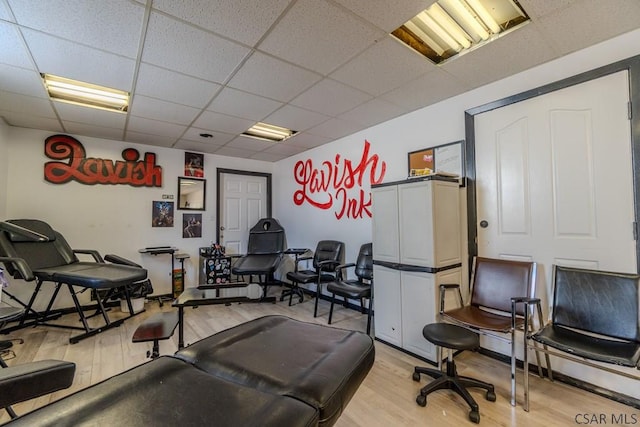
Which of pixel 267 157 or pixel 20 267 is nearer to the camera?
pixel 20 267

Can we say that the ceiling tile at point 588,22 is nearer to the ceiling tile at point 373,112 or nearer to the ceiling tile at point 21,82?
the ceiling tile at point 373,112

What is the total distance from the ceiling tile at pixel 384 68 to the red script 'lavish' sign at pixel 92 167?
11.8ft

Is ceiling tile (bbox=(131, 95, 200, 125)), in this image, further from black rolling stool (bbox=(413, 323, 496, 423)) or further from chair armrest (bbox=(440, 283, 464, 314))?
black rolling stool (bbox=(413, 323, 496, 423))

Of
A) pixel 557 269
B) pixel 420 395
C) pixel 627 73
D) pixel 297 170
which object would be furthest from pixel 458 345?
pixel 297 170

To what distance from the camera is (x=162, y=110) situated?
3.21m

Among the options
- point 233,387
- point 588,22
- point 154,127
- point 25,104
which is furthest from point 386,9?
point 25,104

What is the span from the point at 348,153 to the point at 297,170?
1389 mm

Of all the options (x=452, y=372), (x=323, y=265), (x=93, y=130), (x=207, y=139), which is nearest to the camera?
(x=452, y=372)

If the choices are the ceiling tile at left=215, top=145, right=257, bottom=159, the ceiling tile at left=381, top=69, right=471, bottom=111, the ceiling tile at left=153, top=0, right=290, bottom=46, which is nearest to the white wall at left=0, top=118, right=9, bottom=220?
the ceiling tile at left=215, top=145, right=257, bottom=159

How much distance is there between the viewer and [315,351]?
123 cm

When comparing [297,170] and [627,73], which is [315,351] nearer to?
[627,73]

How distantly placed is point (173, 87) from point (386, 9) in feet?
6.65

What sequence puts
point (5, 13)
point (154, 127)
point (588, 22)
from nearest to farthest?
point (5, 13) < point (588, 22) < point (154, 127)

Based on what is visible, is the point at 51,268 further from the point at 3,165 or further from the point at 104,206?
the point at 3,165
